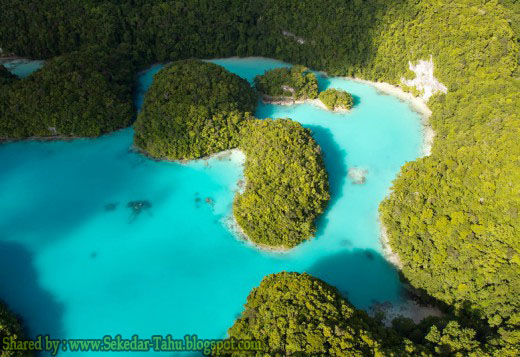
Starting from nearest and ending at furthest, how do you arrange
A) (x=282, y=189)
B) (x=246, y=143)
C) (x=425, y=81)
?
(x=282, y=189), (x=246, y=143), (x=425, y=81)

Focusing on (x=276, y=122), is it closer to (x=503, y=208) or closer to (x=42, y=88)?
(x=503, y=208)

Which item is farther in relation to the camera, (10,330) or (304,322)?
(10,330)

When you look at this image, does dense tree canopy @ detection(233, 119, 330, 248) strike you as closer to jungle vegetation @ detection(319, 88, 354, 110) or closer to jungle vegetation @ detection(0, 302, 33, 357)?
jungle vegetation @ detection(319, 88, 354, 110)

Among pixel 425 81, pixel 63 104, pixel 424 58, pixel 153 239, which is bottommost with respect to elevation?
pixel 153 239

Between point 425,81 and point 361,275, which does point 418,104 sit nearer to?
point 425,81

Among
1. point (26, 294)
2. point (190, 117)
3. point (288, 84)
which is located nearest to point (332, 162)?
point (288, 84)

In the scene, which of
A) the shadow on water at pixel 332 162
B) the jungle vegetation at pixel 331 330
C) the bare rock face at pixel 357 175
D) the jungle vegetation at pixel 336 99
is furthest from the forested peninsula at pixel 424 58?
the jungle vegetation at pixel 336 99

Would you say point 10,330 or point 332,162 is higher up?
point 332,162

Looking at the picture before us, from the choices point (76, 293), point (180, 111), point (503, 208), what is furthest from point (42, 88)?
point (503, 208)
